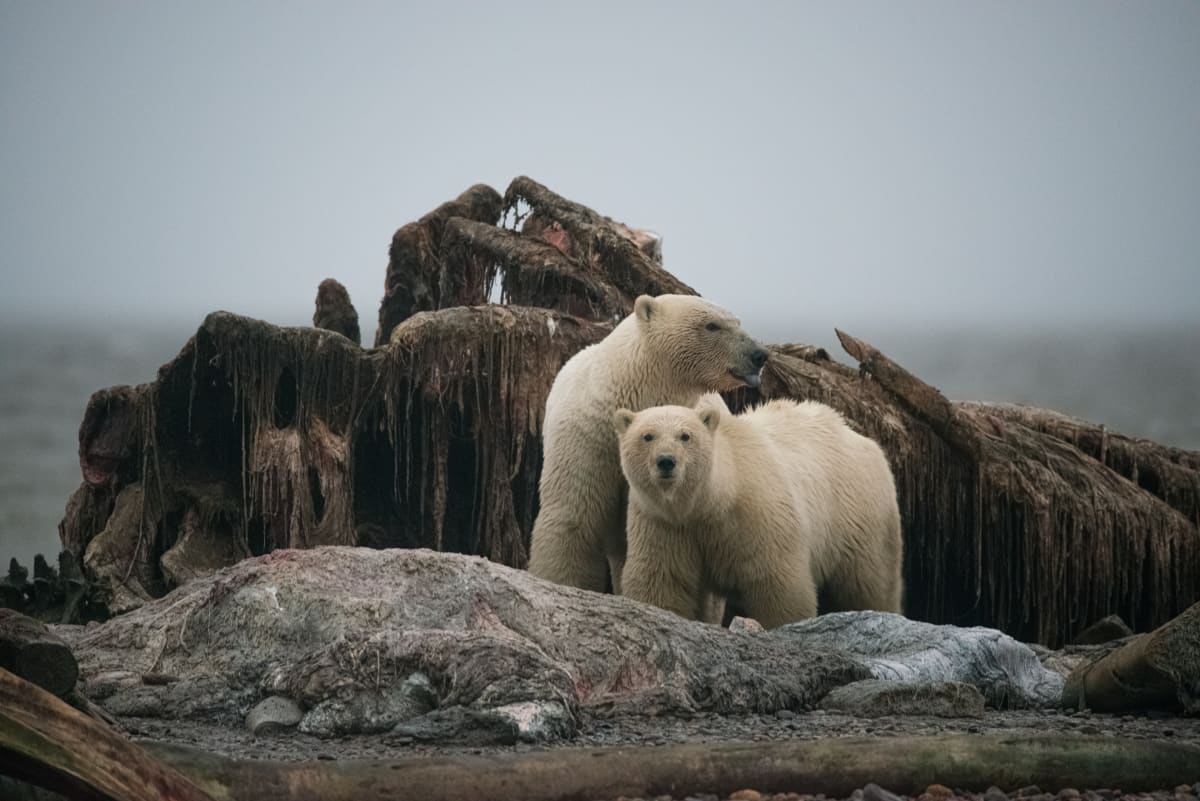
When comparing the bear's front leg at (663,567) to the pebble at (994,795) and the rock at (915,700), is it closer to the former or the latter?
the rock at (915,700)

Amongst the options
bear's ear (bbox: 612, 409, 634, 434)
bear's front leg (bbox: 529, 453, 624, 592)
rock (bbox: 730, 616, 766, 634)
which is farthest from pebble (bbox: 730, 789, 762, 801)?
bear's front leg (bbox: 529, 453, 624, 592)

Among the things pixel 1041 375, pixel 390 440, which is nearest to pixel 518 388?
pixel 390 440

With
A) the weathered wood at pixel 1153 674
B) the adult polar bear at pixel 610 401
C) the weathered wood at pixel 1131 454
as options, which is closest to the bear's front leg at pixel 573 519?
the adult polar bear at pixel 610 401

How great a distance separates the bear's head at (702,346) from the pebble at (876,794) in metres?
5.42

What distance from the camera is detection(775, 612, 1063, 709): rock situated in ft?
24.5

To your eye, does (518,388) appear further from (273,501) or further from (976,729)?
(976,729)

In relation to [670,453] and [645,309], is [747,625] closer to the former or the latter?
[670,453]

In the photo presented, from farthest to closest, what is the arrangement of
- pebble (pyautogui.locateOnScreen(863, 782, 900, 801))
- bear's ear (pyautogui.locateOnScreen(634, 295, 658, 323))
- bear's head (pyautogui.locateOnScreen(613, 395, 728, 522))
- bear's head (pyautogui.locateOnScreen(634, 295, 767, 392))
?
bear's ear (pyautogui.locateOnScreen(634, 295, 658, 323)) → bear's head (pyautogui.locateOnScreen(634, 295, 767, 392)) → bear's head (pyautogui.locateOnScreen(613, 395, 728, 522)) → pebble (pyautogui.locateOnScreen(863, 782, 900, 801))

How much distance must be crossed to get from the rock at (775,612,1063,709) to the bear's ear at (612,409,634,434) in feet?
5.34

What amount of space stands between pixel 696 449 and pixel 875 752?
3.86 meters

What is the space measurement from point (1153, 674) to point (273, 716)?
3697mm

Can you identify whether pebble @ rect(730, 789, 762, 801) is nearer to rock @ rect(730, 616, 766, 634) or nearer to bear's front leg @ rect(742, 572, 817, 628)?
rock @ rect(730, 616, 766, 634)

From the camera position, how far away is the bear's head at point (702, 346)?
1007 cm

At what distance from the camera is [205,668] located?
6.82 meters
